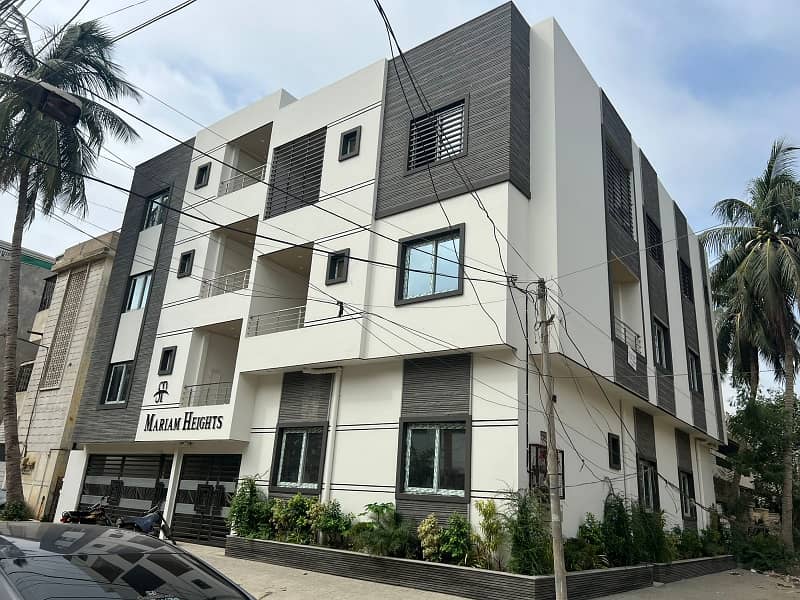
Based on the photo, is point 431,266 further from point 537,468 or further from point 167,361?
point 167,361

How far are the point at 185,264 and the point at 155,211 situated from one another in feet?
12.0

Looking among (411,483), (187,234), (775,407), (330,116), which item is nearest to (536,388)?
(411,483)

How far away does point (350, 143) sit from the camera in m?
14.6

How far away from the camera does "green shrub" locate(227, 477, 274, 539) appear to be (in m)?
12.4

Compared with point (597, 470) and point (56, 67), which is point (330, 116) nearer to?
point (56, 67)

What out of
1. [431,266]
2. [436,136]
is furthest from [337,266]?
[436,136]

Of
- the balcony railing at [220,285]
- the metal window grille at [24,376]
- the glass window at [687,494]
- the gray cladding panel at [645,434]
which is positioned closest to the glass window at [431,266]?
the balcony railing at [220,285]

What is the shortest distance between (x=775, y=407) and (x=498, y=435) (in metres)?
14.3

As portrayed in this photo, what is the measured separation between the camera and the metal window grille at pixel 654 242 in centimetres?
1711

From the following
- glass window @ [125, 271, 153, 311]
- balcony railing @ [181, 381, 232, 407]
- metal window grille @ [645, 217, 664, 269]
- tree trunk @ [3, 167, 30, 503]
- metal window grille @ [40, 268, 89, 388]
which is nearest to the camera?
balcony railing @ [181, 381, 232, 407]

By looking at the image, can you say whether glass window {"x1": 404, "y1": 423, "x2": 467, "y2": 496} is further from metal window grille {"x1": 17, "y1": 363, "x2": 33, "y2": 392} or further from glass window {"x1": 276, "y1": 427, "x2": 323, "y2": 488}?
metal window grille {"x1": 17, "y1": 363, "x2": 33, "y2": 392}

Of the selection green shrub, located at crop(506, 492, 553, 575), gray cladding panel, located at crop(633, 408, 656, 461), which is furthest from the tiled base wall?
gray cladding panel, located at crop(633, 408, 656, 461)

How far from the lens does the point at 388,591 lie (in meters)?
9.35

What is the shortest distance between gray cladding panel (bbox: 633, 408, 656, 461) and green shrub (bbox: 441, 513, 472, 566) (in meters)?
6.98
